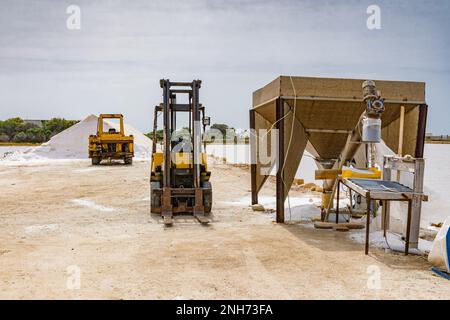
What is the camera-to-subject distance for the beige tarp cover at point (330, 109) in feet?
29.2

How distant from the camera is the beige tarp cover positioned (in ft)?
29.2

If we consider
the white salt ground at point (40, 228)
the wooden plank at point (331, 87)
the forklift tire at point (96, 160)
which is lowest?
the forklift tire at point (96, 160)

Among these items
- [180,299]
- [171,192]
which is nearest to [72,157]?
[171,192]

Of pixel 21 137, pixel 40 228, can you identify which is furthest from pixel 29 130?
pixel 40 228

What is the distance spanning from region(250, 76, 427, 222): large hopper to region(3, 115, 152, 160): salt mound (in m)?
28.5

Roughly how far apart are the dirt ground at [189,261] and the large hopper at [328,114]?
1855mm

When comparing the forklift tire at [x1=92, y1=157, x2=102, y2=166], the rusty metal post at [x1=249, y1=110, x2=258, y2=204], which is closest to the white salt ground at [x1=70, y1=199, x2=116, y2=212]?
the rusty metal post at [x1=249, y1=110, x2=258, y2=204]

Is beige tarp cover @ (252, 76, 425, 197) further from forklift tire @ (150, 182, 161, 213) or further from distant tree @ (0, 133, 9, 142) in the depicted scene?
distant tree @ (0, 133, 9, 142)

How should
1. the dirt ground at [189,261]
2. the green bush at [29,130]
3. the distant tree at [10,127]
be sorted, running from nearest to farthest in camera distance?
the dirt ground at [189,261], the green bush at [29,130], the distant tree at [10,127]

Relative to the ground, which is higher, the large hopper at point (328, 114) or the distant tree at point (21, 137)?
the large hopper at point (328, 114)

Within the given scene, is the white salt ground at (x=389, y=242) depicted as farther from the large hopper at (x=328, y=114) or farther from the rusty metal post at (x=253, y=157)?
the rusty metal post at (x=253, y=157)

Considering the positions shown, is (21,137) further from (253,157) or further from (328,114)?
(328,114)

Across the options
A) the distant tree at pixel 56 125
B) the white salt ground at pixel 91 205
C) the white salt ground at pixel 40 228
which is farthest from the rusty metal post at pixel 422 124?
the distant tree at pixel 56 125

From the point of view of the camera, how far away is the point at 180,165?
10391mm
